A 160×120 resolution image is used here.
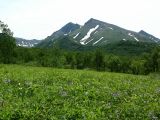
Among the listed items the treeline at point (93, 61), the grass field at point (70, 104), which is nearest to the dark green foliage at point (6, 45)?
the treeline at point (93, 61)

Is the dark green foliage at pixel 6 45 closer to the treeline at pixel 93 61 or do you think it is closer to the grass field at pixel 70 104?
the treeline at pixel 93 61

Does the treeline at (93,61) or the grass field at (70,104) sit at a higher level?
the treeline at (93,61)

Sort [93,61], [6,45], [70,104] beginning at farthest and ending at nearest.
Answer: [93,61], [6,45], [70,104]

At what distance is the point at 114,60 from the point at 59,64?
2377 centimetres

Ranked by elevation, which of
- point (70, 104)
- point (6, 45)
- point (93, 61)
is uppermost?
point (6, 45)

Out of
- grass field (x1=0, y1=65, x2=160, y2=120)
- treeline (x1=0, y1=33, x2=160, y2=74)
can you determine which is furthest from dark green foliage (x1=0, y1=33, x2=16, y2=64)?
grass field (x1=0, y1=65, x2=160, y2=120)

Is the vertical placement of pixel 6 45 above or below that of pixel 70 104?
above

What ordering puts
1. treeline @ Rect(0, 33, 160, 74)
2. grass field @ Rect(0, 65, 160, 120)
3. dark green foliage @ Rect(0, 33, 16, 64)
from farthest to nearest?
treeline @ Rect(0, 33, 160, 74) < dark green foliage @ Rect(0, 33, 16, 64) < grass field @ Rect(0, 65, 160, 120)

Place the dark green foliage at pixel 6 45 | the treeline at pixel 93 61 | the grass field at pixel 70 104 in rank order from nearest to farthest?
the grass field at pixel 70 104 → the dark green foliage at pixel 6 45 → the treeline at pixel 93 61

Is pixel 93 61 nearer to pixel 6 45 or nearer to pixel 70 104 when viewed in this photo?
pixel 6 45

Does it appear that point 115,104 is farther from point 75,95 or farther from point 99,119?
point 99,119

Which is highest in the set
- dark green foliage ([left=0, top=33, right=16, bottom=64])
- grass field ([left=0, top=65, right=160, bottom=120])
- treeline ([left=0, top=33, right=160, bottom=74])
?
dark green foliage ([left=0, top=33, right=16, bottom=64])

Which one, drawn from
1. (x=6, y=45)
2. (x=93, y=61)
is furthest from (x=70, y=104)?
Result: (x=93, y=61)

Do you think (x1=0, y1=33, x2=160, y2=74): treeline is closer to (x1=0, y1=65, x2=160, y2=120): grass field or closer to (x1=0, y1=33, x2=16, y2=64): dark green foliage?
(x1=0, y1=33, x2=16, y2=64): dark green foliage
